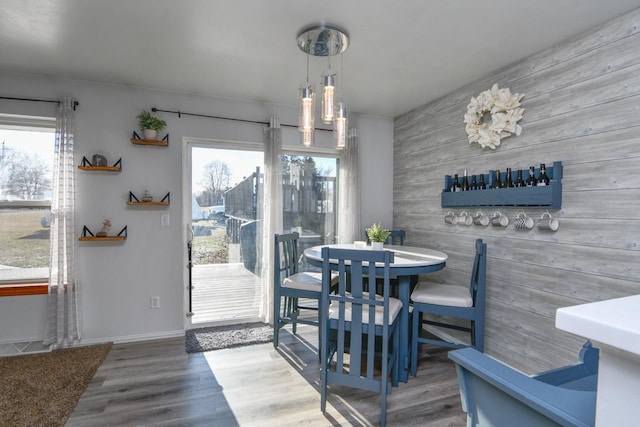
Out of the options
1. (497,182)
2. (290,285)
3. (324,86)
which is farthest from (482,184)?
(290,285)

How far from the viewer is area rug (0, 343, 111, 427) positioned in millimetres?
2020

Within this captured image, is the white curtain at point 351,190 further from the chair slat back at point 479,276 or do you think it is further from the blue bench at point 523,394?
the blue bench at point 523,394

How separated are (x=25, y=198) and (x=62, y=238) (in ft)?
1.96

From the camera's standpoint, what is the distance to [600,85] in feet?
6.68

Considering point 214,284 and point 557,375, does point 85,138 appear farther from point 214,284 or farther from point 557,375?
point 557,375

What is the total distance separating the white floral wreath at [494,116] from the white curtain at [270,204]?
6.23ft

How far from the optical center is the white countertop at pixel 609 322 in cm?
43

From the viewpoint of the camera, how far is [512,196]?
247 centimetres

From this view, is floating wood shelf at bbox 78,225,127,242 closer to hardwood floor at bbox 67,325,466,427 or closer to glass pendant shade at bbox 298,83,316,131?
hardwood floor at bbox 67,325,466,427

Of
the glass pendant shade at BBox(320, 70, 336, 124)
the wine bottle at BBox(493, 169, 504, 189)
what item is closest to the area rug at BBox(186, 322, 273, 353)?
the glass pendant shade at BBox(320, 70, 336, 124)

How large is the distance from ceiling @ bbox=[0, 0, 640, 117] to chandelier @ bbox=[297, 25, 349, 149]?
0.07 m

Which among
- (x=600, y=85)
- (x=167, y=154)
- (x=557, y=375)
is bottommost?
(x=557, y=375)

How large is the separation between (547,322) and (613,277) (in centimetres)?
55

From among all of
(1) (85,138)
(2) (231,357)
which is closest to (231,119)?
(1) (85,138)
